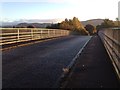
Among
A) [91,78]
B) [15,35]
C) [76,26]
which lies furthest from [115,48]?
[76,26]

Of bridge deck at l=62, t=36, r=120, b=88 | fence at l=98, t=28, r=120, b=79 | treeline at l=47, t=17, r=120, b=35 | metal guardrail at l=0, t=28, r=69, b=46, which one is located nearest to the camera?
bridge deck at l=62, t=36, r=120, b=88

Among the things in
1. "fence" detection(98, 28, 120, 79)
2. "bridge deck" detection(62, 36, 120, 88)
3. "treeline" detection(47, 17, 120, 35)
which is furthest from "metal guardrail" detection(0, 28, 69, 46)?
"treeline" detection(47, 17, 120, 35)

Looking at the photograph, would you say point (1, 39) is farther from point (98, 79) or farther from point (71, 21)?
point (71, 21)

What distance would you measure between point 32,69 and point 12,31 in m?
17.1

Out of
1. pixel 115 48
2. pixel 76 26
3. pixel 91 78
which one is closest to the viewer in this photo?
pixel 91 78

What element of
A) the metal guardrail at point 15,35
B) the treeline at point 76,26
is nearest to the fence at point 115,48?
the metal guardrail at point 15,35

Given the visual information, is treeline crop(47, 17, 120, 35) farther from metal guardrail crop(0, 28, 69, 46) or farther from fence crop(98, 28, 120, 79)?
fence crop(98, 28, 120, 79)

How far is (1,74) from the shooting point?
10.3 meters

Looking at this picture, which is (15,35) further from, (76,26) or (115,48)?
(76,26)

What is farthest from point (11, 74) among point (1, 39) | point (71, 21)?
point (71, 21)

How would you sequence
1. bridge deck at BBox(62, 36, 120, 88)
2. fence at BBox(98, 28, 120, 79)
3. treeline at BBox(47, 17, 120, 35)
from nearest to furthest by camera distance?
bridge deck at BBox(62, 36, 120, 88), fence at BBox(98, 28, 120, 79), treeline at BBox(47, 17, 120, 35)

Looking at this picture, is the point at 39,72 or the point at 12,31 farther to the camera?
the point at 12,31

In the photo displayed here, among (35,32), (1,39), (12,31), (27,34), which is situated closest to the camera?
(1,39)

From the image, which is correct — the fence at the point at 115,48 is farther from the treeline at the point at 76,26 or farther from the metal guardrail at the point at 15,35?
the treeline at the point at 76,26
